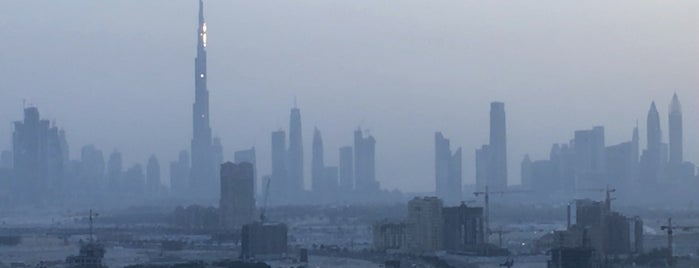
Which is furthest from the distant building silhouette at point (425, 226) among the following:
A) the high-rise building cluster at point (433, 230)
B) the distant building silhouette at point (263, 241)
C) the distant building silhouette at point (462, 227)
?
the distant building silhouette at point (263, 241)

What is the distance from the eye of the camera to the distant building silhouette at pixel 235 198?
102 meters

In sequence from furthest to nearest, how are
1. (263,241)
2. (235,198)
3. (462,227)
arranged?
(235,198) → (462,227) → (263,241)

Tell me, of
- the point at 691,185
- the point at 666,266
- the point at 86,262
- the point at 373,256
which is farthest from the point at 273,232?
the point at 691,185

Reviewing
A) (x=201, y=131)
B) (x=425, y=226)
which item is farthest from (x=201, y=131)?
(x=425, y=226)

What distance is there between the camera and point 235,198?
103688 mm

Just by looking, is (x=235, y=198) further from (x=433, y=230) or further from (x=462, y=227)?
(x=433, y=230)

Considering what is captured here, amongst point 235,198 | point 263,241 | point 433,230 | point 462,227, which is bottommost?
point 263,241

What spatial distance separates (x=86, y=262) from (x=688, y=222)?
44.8 metres

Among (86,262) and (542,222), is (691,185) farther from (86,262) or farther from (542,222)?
(86,262)

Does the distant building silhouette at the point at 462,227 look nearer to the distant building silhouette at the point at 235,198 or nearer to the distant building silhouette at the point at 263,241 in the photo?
the distant building silhouette at the point at 263,241

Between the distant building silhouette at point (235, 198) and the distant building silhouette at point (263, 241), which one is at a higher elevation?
the distant building silhouette at point (235, 198)

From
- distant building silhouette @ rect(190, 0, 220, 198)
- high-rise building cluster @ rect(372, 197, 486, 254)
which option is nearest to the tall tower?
distant building silhouette @ rect(190, 0, 220, 198)

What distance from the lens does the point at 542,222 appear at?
108188mm

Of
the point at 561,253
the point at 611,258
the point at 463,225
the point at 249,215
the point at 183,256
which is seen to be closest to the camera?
the point at 561,253
